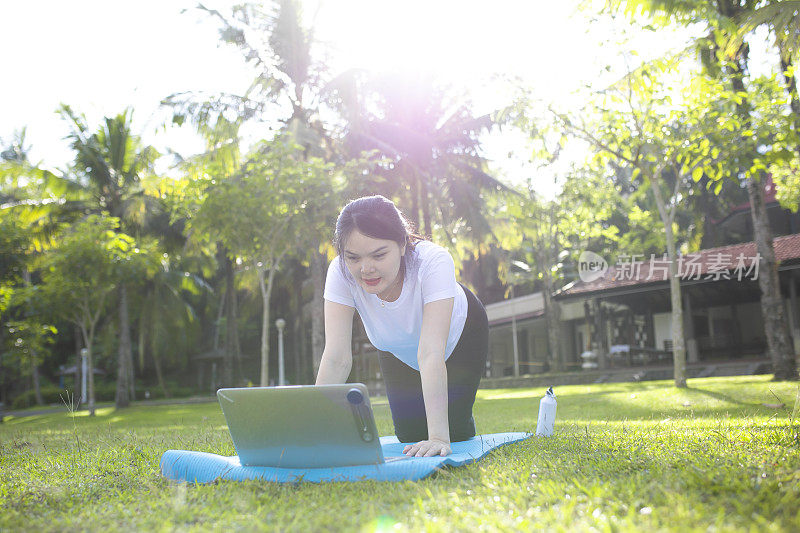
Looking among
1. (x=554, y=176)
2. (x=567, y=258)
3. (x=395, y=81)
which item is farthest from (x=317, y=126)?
(x=567, y=258)

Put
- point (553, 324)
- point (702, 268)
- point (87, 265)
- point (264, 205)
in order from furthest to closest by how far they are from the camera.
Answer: point (553, 324), point (702, 268), point (87, 265), point (264, 205)

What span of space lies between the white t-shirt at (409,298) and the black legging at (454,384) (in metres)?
0.16

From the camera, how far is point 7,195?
31172mm

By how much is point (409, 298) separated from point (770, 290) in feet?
33.5

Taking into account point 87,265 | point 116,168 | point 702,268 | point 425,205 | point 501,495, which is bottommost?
point 501,495

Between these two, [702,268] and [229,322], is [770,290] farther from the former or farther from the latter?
[229,322]

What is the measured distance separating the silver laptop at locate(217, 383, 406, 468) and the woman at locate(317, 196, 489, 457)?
38cm

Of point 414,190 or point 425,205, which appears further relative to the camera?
point 425,205

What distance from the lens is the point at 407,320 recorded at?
349 cm

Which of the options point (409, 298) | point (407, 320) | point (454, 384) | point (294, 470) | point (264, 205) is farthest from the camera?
point (264, 205)

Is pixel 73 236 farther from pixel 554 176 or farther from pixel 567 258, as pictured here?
pixel 567 258

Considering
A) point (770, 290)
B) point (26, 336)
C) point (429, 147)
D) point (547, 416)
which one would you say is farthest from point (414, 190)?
point (547, 416)

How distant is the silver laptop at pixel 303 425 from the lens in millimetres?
2566

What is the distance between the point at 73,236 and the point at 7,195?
18518 millimetres
